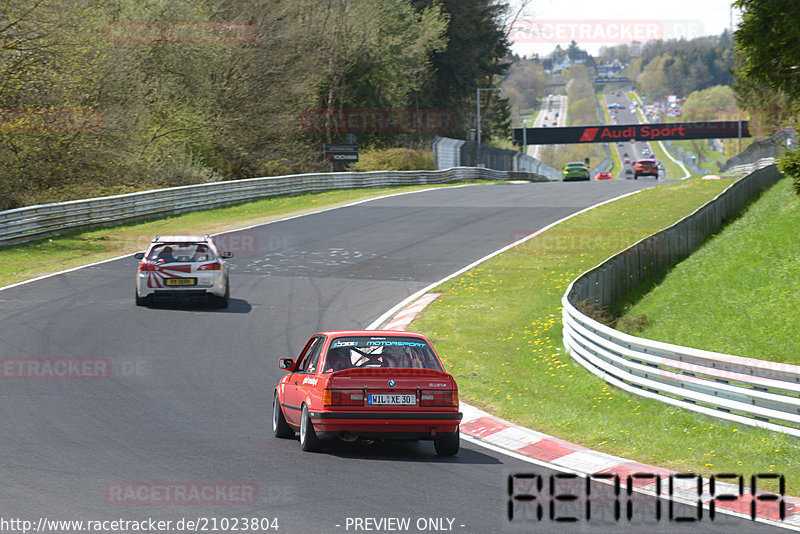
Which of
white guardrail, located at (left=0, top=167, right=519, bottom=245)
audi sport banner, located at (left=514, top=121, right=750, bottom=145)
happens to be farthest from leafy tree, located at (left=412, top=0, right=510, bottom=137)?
white guardrail, located at (left=0, top=167, right=519, bottom=245)

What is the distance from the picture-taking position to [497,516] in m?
7.22

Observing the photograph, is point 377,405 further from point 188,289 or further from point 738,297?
point 738,297

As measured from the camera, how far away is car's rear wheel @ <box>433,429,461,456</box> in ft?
31.4

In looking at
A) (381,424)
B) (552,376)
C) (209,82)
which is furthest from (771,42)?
(209,82)

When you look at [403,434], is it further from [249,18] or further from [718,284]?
[249,18]

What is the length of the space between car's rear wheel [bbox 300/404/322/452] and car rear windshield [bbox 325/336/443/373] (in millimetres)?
728

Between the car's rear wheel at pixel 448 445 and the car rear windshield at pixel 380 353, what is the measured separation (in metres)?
0.80

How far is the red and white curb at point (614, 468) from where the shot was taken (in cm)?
762

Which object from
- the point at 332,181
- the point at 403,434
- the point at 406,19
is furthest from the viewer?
A: the point at 406,19

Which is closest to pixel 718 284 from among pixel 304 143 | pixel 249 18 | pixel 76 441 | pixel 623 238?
pixel 623 238

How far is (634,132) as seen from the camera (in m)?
106

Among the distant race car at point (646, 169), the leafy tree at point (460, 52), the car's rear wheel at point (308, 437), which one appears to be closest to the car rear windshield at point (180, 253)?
the car's rear wheel at point (308, 437)

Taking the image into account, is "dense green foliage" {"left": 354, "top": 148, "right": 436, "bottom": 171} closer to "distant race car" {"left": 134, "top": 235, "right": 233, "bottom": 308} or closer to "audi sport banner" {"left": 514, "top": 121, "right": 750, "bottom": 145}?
"distant race car" {"left": 134, "top": 235, "right": 233, "bottom": 308}

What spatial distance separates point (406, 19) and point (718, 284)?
4693 centimetres
